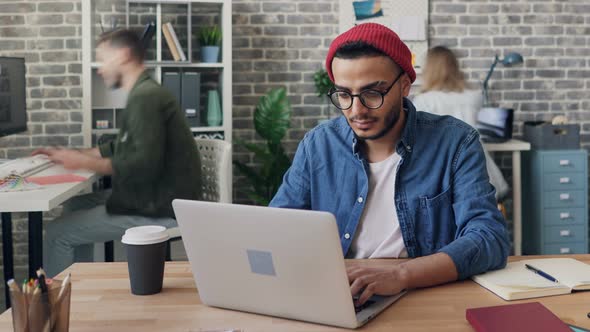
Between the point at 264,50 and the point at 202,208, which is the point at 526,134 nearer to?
the point at 264,50

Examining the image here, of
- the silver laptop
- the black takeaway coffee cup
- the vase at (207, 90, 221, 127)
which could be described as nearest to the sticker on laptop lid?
the silver laptop

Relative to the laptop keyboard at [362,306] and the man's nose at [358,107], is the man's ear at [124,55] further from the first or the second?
the laptop keyboard at [362,306]

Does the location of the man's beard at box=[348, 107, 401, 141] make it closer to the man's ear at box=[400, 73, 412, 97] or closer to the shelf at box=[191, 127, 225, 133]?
the man's ear at box=[400, 73, 412, 97]

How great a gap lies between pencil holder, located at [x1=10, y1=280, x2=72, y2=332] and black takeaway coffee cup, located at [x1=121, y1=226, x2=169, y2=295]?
28 cm

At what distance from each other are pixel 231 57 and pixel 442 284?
3.08m

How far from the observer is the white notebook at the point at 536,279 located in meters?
1.44

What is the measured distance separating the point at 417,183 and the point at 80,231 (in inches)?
73.2

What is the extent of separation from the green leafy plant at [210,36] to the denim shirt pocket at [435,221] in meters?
2.82

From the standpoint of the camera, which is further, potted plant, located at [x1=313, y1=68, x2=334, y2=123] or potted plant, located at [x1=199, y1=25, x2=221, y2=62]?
potted plant, located at [x1=313, y1=68, x2=334, y2=123]

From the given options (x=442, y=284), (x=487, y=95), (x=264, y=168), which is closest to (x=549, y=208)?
(x=487, y=95)

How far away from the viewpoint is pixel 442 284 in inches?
60.3

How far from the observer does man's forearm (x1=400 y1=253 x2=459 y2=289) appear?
1.48 m

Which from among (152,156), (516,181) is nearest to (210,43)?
(152,156)

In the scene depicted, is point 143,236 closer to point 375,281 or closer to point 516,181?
point 375,281
